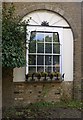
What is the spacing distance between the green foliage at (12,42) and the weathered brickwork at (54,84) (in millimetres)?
1032

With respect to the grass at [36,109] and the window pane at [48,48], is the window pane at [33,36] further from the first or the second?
the grass at [36,109]

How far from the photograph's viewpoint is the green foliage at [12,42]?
8188 millimetres

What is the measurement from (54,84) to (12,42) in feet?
8.39

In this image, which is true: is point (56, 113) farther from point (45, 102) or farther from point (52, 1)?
point (52, 1)

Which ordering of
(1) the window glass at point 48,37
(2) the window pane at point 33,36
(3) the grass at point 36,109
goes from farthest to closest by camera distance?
(1) the window glass at point 48,37, (2) the window pane at point 33,36, (3) the grass at point 36,109

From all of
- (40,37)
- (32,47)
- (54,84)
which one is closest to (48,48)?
(40,37)

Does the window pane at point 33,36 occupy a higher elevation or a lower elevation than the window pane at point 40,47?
higher

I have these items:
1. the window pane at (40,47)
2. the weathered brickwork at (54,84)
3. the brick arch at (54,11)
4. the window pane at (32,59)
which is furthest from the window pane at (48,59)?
the brick arch at (54,11)

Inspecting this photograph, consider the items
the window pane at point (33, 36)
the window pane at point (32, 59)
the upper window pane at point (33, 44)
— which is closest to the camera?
the window pane at point (33, 36)

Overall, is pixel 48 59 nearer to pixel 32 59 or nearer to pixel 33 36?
pixel 32 59

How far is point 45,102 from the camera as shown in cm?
964

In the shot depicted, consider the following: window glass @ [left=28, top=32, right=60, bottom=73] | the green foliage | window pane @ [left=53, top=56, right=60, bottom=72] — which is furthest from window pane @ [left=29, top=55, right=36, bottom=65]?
the green foliage

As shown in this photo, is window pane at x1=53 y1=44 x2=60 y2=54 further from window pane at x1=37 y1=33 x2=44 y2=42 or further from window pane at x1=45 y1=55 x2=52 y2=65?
window pane at x1=37 y1=33 x2=44 y2=42

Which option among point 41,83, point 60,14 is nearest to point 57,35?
point 60,14
